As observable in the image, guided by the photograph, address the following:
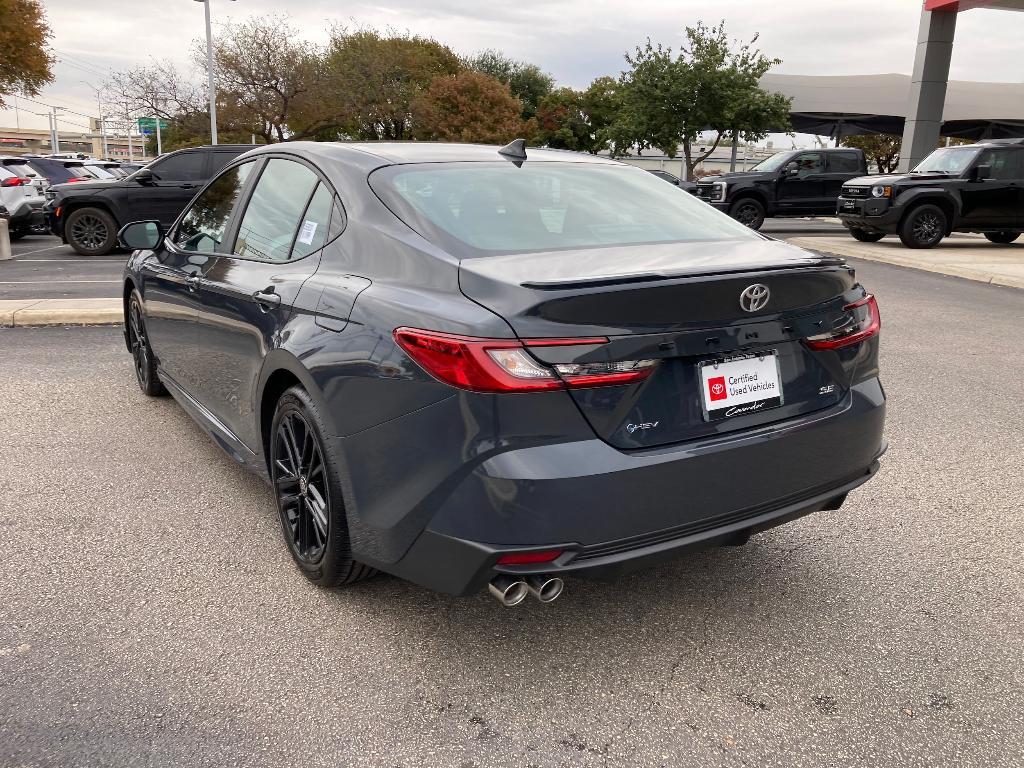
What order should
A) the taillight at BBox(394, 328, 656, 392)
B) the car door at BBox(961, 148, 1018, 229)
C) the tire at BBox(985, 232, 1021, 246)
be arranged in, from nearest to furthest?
the taillight at BBox(394, 328, 656, 392)
the car door at BBox(961, 148, 1018, 229)
the tire at BBox(985, 232, 1021, 246)

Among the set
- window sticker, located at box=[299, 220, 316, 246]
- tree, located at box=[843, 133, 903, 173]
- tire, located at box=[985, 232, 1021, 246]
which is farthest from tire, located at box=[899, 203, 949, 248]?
tree, located at box=[843, 133, 903, 173]

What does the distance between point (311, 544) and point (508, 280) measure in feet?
4.48

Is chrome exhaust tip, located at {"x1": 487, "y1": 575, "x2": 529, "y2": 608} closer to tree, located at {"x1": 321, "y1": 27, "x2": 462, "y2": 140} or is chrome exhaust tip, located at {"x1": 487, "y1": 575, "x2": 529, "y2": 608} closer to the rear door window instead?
the rear door window

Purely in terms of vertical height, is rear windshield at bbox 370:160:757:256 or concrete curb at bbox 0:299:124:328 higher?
rear windshield at bbox 370:160:757:256

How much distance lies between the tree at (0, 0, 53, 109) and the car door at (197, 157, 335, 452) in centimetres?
3134

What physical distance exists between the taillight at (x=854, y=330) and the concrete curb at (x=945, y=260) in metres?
7.58

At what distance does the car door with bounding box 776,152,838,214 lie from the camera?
2003 centimetres

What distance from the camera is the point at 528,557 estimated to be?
2.29 m

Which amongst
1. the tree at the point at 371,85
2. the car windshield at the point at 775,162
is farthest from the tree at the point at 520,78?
the car windshield at the point at 775,162

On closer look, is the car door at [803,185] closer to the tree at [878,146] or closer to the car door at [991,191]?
the car door at [991,191]

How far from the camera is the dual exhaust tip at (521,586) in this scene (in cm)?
234

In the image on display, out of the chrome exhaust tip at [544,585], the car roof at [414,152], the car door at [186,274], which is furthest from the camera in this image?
the car door at [186,274]

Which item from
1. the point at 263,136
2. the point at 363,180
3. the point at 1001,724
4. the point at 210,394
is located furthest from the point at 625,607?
the point at 263,136

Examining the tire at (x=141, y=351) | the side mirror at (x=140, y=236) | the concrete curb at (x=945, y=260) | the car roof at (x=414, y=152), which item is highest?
the car roof at (x=414, y=152)
